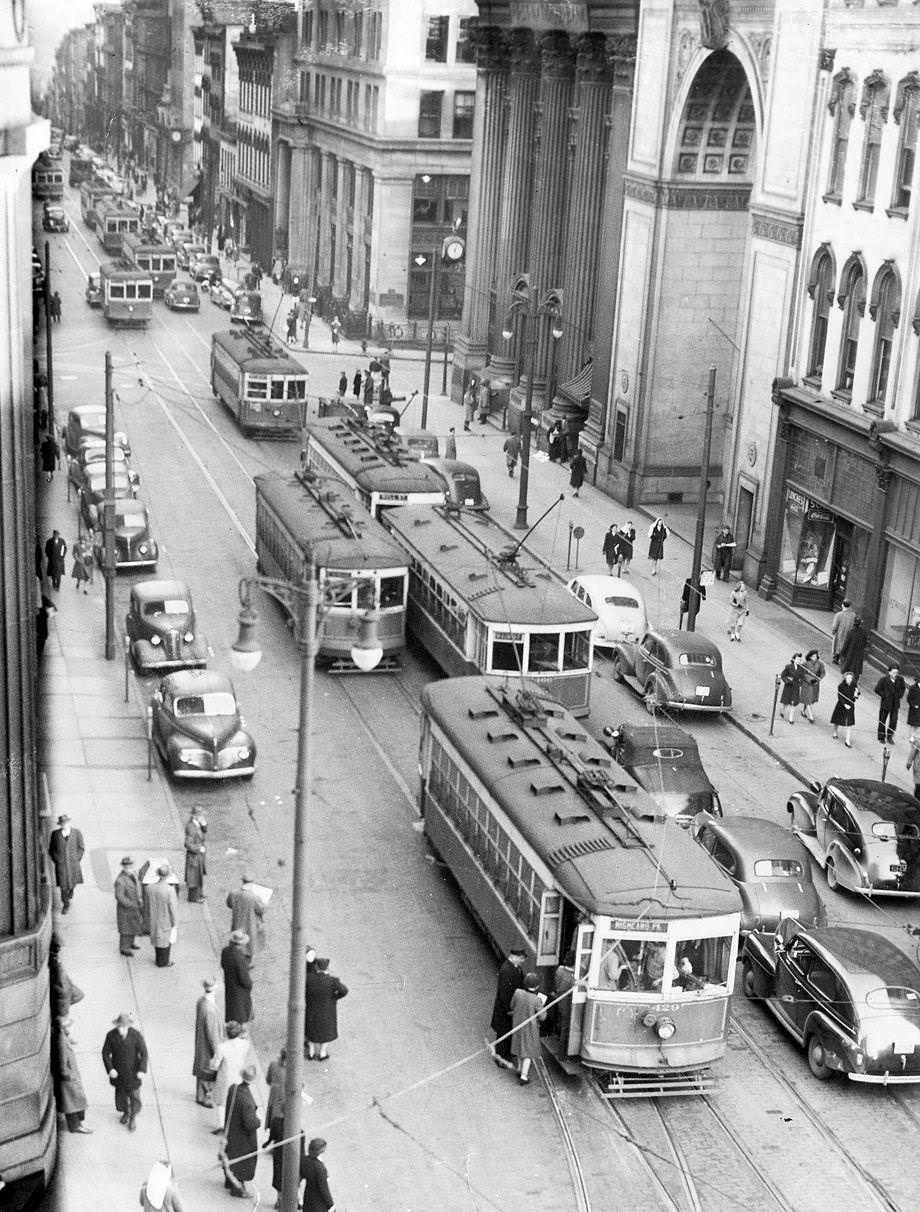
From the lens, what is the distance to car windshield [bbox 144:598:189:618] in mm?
40656

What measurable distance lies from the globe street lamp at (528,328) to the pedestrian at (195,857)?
2529 centimetres

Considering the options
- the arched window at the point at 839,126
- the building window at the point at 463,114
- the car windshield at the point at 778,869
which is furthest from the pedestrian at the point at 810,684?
the building window at the point at 463,114

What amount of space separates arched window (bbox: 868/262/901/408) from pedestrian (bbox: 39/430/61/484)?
867 inches

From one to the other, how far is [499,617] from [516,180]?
138ft

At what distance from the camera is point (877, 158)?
149 feet

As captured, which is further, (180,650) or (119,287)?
(119,287)

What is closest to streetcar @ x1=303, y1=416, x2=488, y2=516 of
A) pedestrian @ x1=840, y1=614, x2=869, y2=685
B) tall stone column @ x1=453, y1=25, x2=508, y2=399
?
pedestrian @ x1=840, y1=614, x2=869, y2=685

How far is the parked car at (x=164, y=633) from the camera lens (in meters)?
40.2

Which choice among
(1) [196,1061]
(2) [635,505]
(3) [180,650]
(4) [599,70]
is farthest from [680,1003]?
(4) [599,70]

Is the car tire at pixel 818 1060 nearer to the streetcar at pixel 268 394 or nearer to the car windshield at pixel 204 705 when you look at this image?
the car windshield at pixel 204 705

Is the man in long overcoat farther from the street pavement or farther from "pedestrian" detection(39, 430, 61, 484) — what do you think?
"pedestrian" detection(39, 430, 61, 484)

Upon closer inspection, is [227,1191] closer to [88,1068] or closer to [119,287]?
[88,1068]

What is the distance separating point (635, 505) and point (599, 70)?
1619 cm

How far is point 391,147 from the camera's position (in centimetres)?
9262
